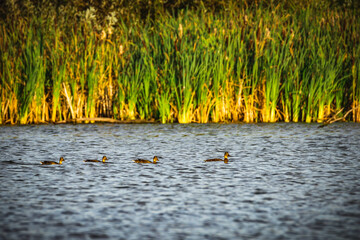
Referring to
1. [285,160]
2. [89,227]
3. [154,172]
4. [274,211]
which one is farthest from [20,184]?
[285,160]

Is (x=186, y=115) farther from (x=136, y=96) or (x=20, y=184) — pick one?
(x=20, y=184)

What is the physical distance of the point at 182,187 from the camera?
5.87 meters

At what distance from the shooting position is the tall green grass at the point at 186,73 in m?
11.6

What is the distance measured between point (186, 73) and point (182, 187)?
5.76m

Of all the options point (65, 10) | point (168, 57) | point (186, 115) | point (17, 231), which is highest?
point (65, 10)

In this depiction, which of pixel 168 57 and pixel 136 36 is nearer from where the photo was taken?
pixel 168 57

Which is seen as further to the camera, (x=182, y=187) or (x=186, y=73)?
(x=186, y=73)

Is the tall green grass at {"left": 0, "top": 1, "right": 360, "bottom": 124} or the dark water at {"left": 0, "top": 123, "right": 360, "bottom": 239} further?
the tall green grass at {"left": 0, "top": 1, "right": 360, "bottom": 124}

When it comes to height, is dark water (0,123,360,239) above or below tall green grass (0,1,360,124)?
below

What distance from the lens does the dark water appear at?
14.5ft

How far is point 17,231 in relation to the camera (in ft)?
14.2

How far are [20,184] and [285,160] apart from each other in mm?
3101

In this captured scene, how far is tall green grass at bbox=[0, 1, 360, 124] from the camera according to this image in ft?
38.1

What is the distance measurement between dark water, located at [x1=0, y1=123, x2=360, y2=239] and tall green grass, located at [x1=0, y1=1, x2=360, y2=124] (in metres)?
1.67
